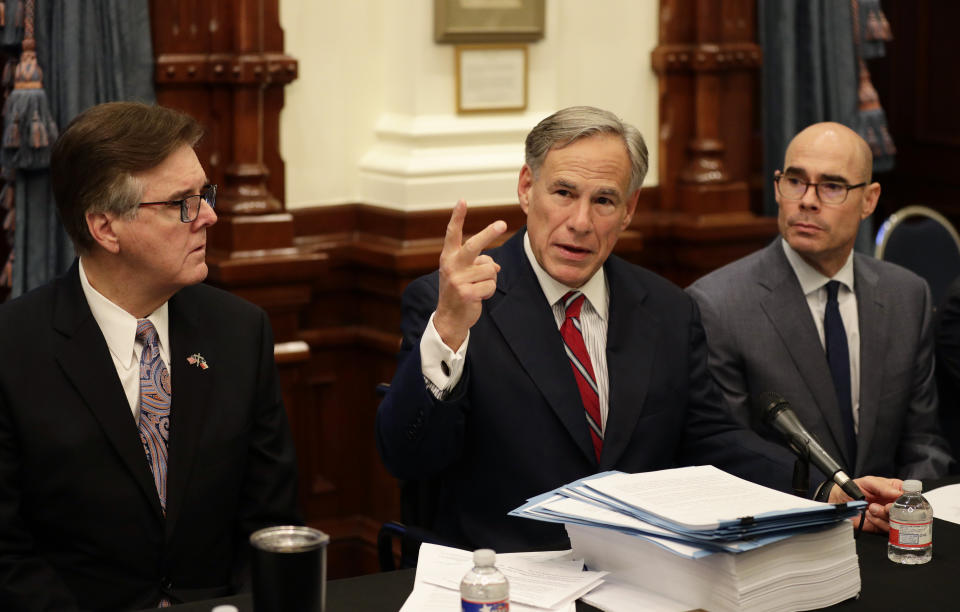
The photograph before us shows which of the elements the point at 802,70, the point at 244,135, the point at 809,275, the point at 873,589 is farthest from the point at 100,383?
the point at 802,70

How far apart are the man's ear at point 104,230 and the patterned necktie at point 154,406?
0.54ft

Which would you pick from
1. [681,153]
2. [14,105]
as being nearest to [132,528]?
[14,105]

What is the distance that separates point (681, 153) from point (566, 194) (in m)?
2.08

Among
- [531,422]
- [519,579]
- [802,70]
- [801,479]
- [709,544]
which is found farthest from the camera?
[802,70]

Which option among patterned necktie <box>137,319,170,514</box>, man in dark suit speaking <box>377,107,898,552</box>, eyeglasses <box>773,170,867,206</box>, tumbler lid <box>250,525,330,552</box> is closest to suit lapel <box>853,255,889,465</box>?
eyeglasses <box>773,170,867,206</box>

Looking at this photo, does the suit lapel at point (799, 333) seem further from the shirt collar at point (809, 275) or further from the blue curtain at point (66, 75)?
the blue curtain at point (66, 75)

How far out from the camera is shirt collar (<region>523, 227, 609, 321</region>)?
9.48ft

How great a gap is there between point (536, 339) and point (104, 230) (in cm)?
95

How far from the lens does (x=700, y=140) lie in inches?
188

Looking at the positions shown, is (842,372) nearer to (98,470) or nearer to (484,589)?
(484,589)

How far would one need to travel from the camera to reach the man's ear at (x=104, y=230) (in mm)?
2559

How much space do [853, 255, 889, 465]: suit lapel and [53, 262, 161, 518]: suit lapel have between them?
1860 millimetres

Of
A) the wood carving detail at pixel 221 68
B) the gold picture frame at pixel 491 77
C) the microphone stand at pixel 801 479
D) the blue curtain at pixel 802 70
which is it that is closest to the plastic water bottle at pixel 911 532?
the microphone stand at pixel 801 479

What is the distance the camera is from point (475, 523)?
2.74m
